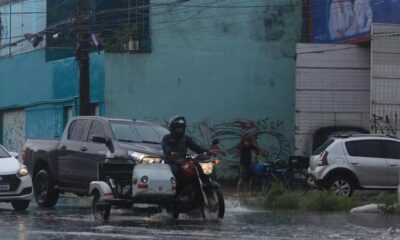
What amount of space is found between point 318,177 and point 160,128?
5.75m

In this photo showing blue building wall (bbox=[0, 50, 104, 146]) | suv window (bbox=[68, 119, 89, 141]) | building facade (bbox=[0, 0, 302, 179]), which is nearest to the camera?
suv window (bbox=[68, 119, 89, 141])

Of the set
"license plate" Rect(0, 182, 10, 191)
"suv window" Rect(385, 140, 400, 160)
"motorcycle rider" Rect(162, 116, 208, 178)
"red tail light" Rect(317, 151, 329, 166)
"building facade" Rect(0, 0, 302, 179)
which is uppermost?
"building facade" Rect(0, 0, 302, 179)

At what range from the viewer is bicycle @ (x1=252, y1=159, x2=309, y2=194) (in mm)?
24609

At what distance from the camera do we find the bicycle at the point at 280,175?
2461 cm

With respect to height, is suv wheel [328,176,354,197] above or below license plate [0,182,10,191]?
below

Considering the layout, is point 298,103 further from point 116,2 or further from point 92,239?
point 92,239

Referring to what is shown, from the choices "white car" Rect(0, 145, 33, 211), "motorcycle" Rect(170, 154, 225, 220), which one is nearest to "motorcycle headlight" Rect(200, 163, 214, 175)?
"motorcycle" Rect(170, 154, 225, 220)

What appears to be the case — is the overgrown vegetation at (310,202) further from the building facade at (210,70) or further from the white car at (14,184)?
the building facade at (210,70)

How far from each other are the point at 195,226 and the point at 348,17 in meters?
17.8

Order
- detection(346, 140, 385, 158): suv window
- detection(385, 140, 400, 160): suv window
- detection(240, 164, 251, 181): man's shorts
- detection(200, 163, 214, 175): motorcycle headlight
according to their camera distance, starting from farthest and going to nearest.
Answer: detection(240, 164, 251, 181): man's shorts
detection(385, 140, 400, 160): suv window
detection(346, 140, 385, 158): suv window
detection(200, 163, 214, 175): motorcycle headlight

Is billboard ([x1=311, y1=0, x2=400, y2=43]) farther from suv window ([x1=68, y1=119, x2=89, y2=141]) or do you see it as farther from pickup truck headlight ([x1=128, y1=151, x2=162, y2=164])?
pickup truck headlight ([x1=128, y1=151, x2=162, y2=164])

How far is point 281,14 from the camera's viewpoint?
33.1 meters

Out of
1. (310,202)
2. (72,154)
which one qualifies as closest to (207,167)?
(72,154)

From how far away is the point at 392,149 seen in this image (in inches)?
869
